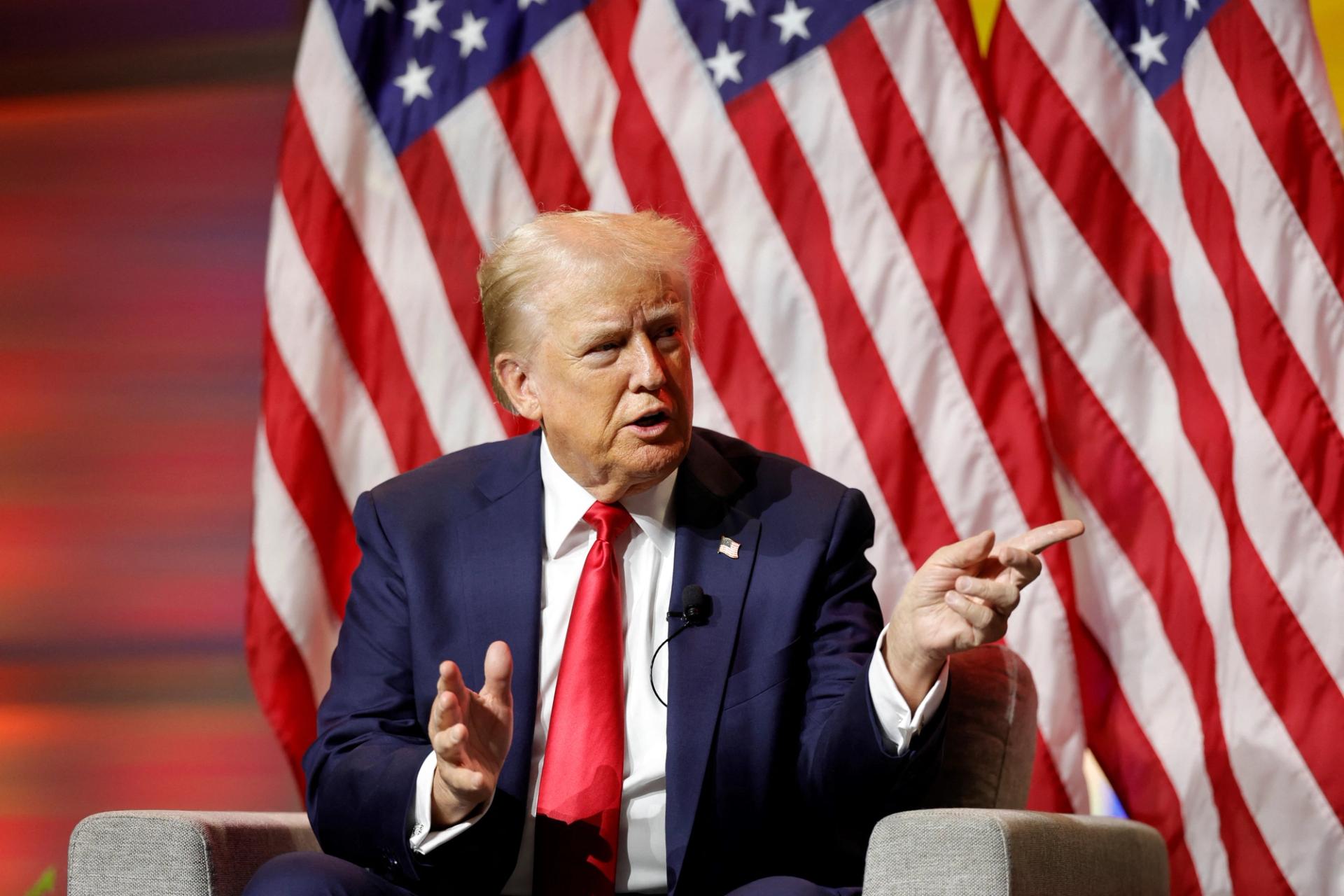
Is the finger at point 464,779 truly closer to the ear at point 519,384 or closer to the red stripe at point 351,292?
the ear at point 519,384

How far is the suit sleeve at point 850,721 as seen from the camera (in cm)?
174

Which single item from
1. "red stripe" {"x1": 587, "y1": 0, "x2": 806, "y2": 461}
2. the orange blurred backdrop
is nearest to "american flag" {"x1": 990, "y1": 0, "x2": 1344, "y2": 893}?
"red stripe" {"x1": 587, "y1": 0, "x2": 806, "y2": 461}

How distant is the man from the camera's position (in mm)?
1765

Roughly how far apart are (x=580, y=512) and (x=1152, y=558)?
4.05ft

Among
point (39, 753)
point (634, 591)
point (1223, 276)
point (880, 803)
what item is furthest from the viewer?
point (39, 753)

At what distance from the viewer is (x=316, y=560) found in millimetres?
2820

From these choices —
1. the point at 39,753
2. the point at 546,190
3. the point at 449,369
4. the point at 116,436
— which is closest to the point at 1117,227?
the point at 546,190

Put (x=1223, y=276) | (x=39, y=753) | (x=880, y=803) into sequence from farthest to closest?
(x=39, y=753) < (x=1223, y=276) < (x=880, y=803)

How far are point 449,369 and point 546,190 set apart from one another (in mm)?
425

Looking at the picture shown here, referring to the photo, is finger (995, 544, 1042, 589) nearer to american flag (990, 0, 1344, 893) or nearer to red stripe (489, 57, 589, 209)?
american flag (990, 0, 1344, 893)

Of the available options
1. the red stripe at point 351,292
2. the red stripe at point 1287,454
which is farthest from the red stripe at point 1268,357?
the red stripe at point 351,292

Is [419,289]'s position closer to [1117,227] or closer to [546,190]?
[546,190]

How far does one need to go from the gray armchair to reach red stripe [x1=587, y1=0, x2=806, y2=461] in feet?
2.59

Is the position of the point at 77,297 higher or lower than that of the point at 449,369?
higher
